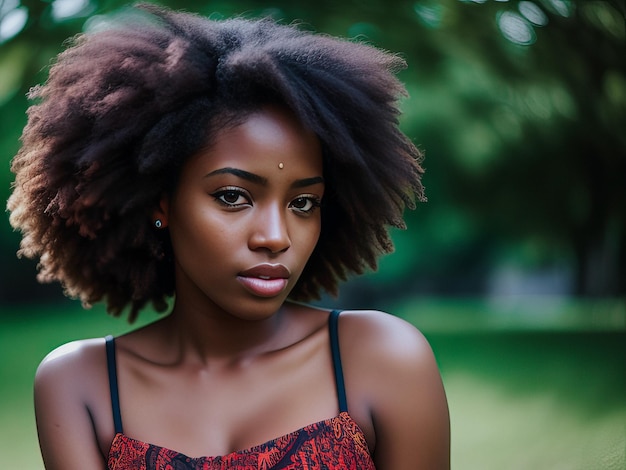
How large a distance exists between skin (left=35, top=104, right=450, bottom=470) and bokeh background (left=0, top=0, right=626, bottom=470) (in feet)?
2.45

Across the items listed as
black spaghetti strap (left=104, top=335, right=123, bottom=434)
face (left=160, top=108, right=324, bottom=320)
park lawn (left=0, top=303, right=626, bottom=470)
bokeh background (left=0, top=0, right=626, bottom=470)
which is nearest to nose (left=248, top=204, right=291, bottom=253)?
face (left=160, top=108, right=324, bottom=320)

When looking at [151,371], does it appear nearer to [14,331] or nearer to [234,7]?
[234,7]

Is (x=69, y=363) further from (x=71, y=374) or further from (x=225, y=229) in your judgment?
(x=225, y=229)

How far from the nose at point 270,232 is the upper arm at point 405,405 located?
1.27 ft

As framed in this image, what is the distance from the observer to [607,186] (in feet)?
35.9

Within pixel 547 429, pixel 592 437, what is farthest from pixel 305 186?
pixel 547 429

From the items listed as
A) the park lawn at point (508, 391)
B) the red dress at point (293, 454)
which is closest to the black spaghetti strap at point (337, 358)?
the red dress at point (293, 454)

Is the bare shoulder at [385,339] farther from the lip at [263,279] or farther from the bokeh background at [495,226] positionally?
the bokeh background at [495,226]

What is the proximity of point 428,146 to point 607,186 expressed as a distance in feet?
7.83

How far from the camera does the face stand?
2123 mm

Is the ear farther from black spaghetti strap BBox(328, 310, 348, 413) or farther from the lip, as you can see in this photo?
black spaghetti strap BBox(328, 310, 348, 413)

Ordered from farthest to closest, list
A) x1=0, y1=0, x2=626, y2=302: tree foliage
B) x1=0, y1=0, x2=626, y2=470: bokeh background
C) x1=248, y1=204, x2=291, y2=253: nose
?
x1=0, y1=0, x2=626, y2=302: tree foliage
x1=0, y1=0, x2=626, y2=470: bokeh background
x1=248, y1=204, x2=291, y2=253: nose

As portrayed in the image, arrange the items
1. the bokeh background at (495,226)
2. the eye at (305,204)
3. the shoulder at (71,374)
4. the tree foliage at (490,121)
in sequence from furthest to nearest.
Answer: the tree foliage at (490,121) < the bokeh background at (495,226) < the shoulder at (71,374) < the eye at (305,204)

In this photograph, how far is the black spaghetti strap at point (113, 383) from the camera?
2.32m
